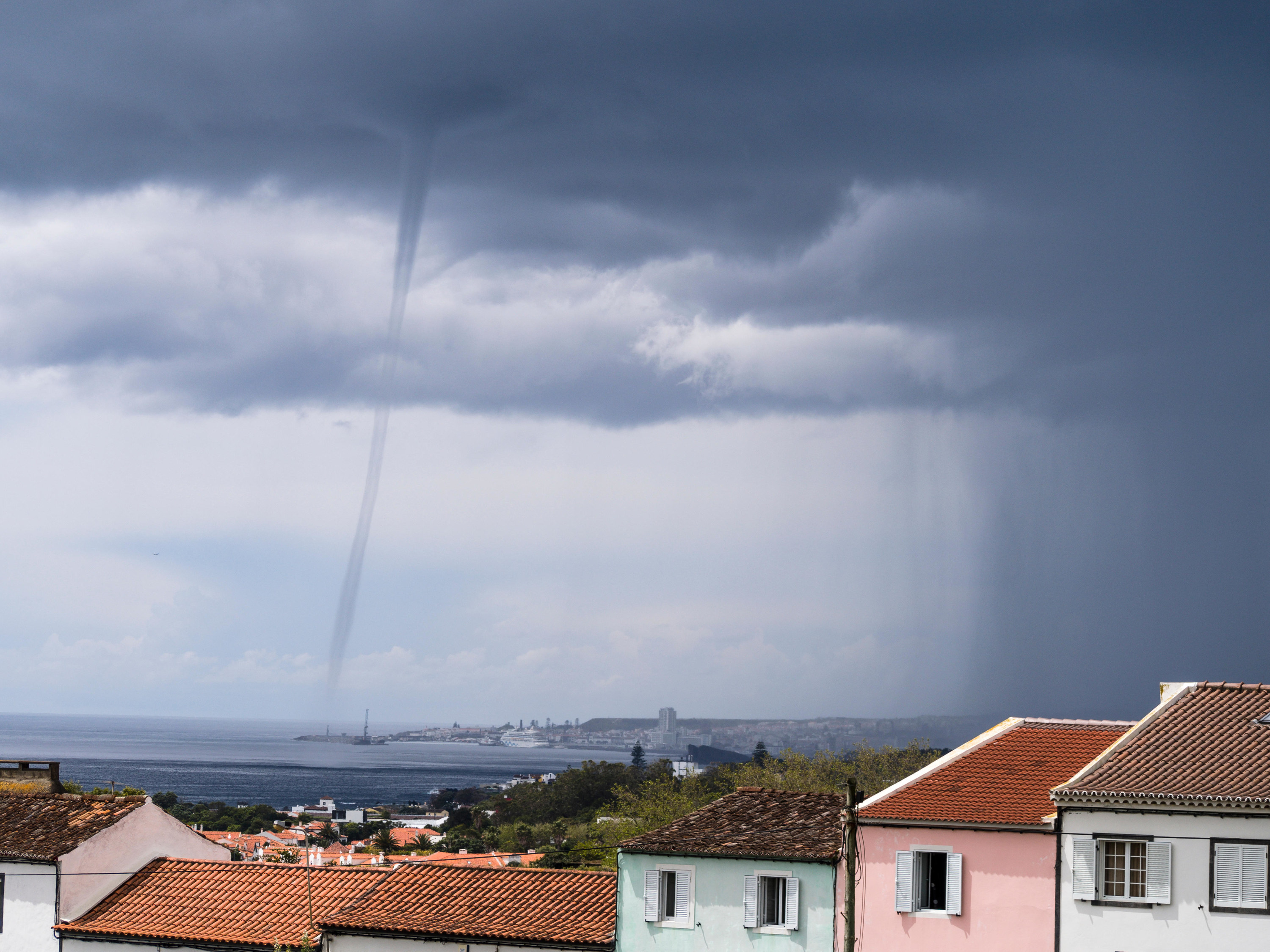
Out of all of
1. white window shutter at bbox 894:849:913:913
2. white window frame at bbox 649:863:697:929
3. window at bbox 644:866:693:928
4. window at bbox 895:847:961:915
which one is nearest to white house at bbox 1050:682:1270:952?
window at bbox 895:847:961:915

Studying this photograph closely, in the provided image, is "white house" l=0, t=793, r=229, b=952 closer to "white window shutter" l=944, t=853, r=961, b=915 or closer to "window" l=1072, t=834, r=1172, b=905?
"white window shutter" l=944, t=853, r=961, b=915

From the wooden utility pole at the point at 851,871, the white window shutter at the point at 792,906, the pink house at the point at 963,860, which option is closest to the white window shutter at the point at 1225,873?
the pink house at the point at 963,860

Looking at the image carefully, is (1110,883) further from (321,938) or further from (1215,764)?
(321,938)

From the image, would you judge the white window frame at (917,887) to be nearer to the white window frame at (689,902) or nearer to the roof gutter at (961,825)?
the roof gutter at (961,825)

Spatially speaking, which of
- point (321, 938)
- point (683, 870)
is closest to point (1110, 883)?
point (683, 870)

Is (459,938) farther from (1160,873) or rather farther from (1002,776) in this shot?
(1160,873)

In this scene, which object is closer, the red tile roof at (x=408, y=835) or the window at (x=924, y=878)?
the window at (x=924, y=878)

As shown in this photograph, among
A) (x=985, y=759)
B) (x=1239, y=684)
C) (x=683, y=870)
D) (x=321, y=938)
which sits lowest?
(x=321, y=938)
